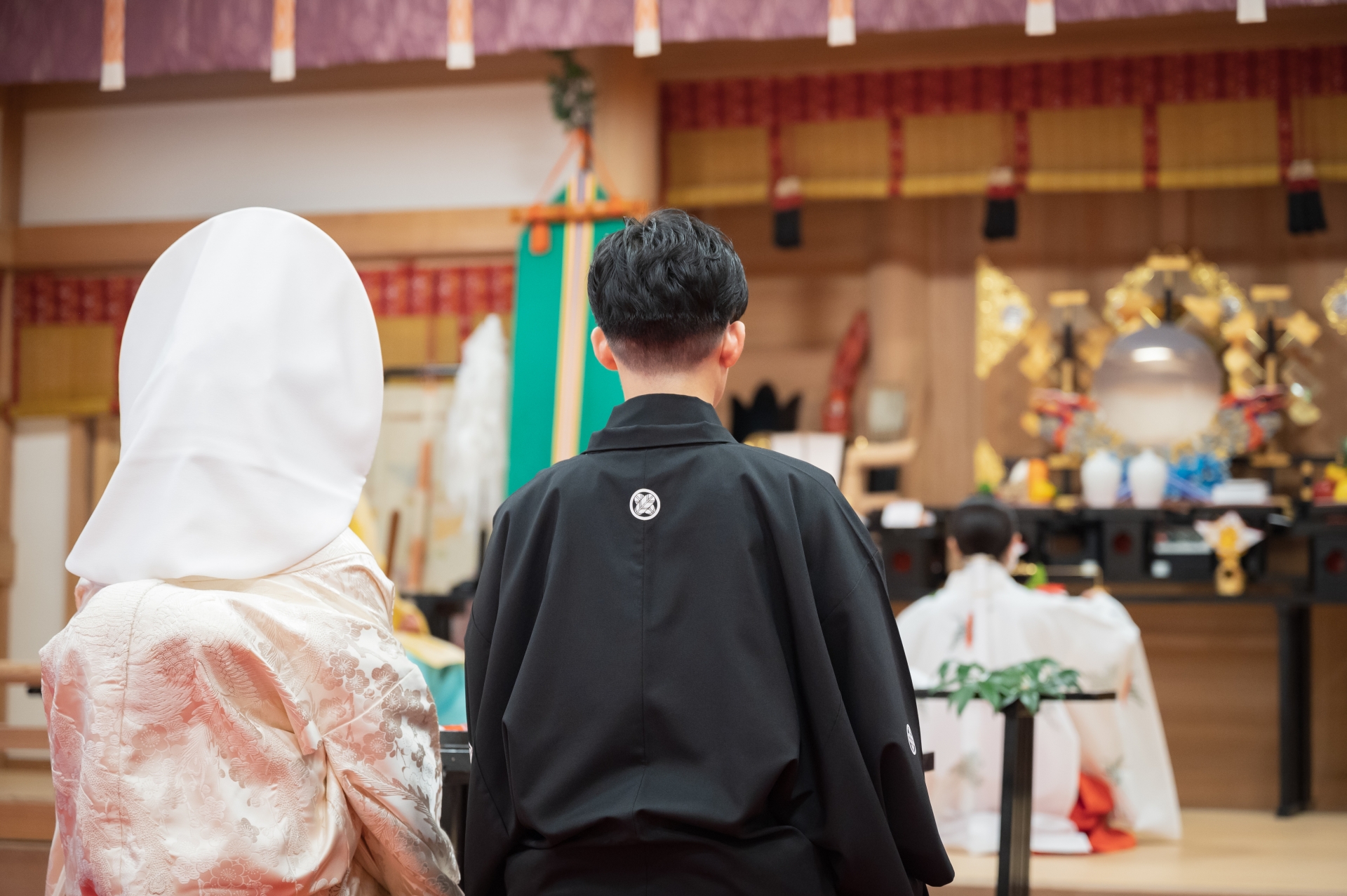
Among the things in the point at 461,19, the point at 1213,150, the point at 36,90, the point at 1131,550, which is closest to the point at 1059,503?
the point at 1131,550

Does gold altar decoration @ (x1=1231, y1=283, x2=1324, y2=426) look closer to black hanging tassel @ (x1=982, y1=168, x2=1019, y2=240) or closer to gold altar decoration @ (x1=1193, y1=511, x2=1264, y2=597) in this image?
gold altar decoration @ (x1=1193, y1=511, x2=1264, y2=597)

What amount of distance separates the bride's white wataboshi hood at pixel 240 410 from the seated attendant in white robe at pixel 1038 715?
291 centimetres

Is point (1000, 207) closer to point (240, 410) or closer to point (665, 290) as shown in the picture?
point (665, 290)

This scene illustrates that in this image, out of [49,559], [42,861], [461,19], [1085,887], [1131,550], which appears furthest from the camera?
[49,559]

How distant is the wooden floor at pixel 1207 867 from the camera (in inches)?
143

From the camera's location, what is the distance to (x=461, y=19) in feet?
15.2

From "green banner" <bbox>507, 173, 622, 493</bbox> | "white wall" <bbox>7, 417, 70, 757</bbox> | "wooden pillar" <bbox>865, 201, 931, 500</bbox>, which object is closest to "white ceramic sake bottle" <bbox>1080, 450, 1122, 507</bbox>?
"wooden pillar" <bbox>865, 201, 931, 500</bbox>

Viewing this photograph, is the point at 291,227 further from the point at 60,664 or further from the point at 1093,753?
the point at 1093,753

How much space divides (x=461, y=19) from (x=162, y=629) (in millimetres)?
3690

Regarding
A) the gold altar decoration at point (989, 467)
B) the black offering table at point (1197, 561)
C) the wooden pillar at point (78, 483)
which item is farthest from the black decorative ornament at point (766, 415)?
the wooden pillar at point (78, 483)

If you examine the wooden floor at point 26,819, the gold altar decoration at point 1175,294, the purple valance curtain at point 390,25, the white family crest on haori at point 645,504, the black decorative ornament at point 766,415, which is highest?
the purple valance curtain at point 390,25

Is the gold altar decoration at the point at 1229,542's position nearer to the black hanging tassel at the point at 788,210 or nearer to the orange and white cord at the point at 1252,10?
the orange and white cord at the point at 1252,10

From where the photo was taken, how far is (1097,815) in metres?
4.27

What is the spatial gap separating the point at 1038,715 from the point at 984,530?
639mm
